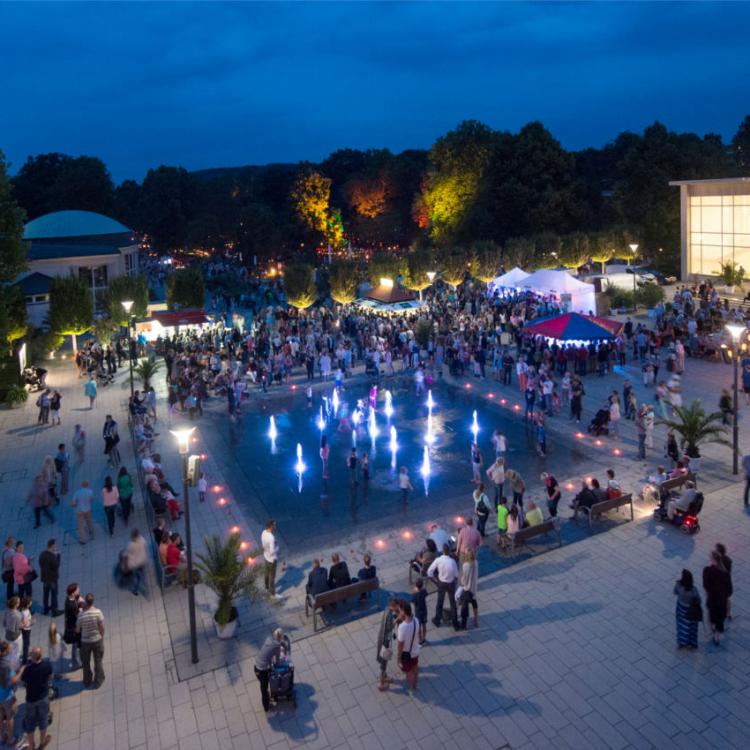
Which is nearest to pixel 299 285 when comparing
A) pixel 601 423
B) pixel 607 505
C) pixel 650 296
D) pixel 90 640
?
pixel 650 296

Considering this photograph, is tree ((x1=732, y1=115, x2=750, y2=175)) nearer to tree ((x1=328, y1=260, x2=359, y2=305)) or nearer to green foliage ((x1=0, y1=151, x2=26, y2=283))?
tree ((x1=328, y1=260, x2=359, y2=305))

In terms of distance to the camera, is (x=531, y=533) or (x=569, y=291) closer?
(x=531, y=533)

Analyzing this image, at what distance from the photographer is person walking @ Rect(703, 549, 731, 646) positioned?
28.2 feet

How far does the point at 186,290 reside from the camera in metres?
36.4

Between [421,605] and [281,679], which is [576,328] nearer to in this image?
[421,605]

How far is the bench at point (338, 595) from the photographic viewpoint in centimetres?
944

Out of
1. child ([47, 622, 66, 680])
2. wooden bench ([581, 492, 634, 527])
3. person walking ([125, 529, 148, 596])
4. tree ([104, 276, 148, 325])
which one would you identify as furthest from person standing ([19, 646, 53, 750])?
tree ([104, 276, 148, 325])

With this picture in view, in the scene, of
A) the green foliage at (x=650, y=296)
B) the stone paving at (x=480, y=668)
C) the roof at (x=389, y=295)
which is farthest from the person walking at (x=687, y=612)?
the green foliage at (x=650, y=296)

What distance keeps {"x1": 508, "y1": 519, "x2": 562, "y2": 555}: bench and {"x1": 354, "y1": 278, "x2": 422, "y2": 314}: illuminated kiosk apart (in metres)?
22.2

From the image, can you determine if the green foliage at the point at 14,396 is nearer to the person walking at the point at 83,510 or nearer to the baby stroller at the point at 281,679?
the person walking at the point at 83,510

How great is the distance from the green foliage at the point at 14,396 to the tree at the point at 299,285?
53.3ft

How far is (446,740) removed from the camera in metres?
7.29

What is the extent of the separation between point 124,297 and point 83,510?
2218 cm

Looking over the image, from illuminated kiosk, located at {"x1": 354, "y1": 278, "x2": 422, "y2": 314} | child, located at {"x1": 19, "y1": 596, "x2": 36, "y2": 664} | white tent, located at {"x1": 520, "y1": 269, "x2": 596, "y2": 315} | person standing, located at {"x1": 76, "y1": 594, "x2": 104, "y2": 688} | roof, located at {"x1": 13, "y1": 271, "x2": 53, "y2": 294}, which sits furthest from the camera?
illuminated kiosk, located at {"x1": 354, "y1": 278, "x2": 422, "y2": 314}
